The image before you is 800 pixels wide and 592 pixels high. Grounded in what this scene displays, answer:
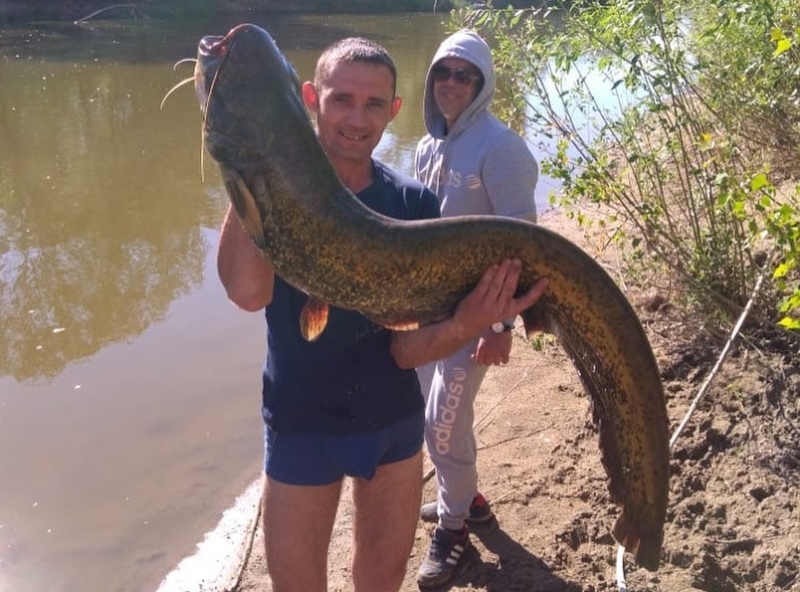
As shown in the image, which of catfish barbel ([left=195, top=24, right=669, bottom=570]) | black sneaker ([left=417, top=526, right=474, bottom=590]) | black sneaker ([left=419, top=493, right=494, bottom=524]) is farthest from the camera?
black sneaker ([left=419, top=493, right=494, bottom=524])

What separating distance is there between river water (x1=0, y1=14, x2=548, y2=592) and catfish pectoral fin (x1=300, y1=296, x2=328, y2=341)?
2617 millimetres

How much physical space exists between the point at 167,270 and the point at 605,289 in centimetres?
694

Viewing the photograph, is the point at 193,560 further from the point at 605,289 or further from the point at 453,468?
the point at 605,289

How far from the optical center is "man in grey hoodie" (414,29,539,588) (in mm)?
3494

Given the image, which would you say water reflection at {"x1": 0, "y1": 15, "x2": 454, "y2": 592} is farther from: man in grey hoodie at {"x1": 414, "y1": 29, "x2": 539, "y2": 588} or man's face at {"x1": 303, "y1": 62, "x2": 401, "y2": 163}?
man's face at {"x1": 303, "y1": 62, "x2": 401, "y2": 163}

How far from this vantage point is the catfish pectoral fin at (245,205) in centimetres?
215

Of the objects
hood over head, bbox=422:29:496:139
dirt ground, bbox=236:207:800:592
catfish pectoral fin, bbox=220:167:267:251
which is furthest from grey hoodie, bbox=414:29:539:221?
dirt ground, bbox=236:207:800:592

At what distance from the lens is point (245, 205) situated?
2170mm

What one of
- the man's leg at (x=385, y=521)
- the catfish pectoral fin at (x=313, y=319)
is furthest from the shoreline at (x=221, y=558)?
the catfish pectoral fin at (x=313, y=319)

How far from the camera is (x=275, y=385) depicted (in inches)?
103

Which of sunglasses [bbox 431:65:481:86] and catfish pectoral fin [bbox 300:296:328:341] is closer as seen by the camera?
catfish pectoral fin [bbox 300:296:328:341]

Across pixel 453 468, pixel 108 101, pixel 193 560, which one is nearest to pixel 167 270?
pixel 193 560

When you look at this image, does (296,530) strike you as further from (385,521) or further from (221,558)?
(221,558)

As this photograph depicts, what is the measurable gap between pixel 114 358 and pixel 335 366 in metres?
4.81
